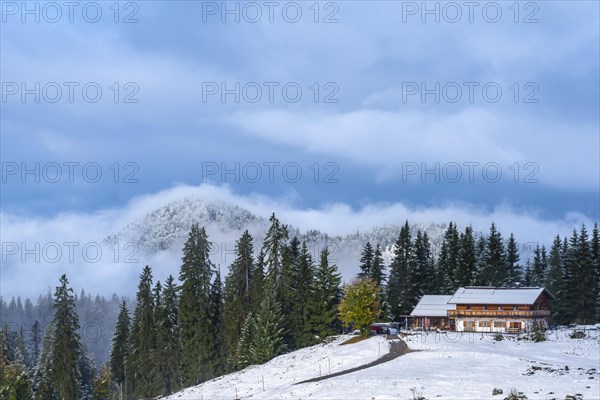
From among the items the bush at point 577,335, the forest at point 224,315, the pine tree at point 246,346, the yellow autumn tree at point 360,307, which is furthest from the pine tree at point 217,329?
the bush at point 577,335

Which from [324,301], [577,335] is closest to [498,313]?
[577,335]

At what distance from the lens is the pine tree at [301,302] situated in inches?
3706

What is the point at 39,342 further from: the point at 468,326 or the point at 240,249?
the point at 468,326

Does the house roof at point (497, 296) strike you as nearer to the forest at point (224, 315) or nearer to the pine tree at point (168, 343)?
the forest at point (224, 315)

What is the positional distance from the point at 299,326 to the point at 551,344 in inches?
1332

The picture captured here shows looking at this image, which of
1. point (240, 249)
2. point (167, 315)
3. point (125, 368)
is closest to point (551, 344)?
point (240, 249)

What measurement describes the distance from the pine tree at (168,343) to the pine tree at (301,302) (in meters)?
18.3

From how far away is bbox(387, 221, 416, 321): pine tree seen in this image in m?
116

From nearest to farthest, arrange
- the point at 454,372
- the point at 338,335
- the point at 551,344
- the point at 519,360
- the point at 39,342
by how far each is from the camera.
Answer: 1. the point at 454,372
2. the point at 519,360
3. the point at 551,344
4. the point at 338,335
5. the point at 39,342

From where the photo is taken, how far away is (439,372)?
5606cm

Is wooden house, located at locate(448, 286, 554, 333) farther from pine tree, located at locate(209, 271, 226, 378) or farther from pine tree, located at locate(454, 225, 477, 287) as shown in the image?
pine tree, located at locate(209, 271, 226, 378)

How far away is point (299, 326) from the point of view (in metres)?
95.3

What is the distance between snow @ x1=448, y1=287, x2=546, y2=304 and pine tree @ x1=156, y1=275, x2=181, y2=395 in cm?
4119

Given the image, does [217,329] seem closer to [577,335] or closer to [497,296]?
[497,296]
